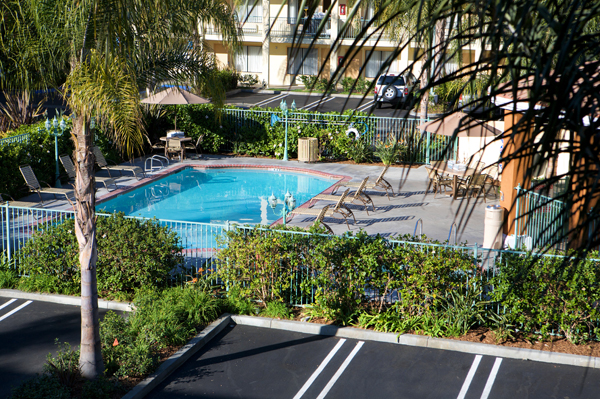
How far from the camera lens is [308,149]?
23.4 metres

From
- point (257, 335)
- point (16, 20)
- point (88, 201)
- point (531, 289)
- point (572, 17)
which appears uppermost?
point (16, 20)

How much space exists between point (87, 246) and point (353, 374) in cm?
384

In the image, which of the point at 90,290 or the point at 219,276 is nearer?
the point at 90,290

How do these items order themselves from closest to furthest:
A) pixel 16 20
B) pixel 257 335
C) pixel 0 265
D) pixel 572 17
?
1. pixel 572 17
2. pixel 16 20
3. pixel 257 335
4. pixel 0 265

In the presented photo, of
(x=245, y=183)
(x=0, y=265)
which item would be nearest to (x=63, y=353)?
(x=0, y=265)

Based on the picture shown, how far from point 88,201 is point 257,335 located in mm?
3326

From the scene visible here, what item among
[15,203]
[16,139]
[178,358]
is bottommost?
[178,358]

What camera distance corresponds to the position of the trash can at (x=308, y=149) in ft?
76.6

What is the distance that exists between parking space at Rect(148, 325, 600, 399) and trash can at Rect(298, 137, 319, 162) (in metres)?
14.4

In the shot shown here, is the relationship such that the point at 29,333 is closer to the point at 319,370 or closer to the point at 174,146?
the point at 319,370

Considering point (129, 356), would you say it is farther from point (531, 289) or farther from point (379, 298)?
point (531, 289)

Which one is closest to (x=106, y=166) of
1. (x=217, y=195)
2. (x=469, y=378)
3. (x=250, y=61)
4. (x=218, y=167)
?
(x=217, y=195)

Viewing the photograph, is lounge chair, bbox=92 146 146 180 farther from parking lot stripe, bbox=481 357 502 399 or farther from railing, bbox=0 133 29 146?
parking lot stripe, bbox=481 357 502 399

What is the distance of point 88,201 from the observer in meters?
7.93
